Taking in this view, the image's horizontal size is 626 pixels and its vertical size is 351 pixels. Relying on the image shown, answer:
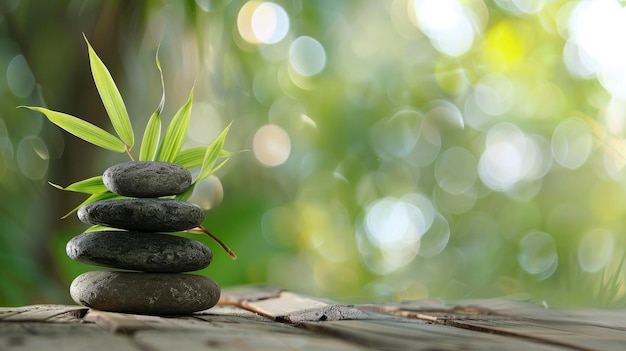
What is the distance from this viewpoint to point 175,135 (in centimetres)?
78

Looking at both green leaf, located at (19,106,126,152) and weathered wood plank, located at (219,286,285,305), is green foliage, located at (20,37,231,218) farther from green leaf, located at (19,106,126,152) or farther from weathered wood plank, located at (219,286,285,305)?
weathered wood plank, located at (219,286,285,305)

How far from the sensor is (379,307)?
0.90 metres

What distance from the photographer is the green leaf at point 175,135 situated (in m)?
0.77

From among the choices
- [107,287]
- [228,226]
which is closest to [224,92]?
[228,226]

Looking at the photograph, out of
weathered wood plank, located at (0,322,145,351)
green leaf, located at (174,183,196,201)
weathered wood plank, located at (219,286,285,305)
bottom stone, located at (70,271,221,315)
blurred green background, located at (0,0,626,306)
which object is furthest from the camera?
A: blurred green background, located at (0,0,626,306)

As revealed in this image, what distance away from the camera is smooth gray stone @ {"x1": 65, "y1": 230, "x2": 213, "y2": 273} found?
680mm

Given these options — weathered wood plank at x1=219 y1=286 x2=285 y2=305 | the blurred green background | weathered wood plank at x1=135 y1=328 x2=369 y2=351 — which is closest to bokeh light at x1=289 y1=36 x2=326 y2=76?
the blurred green background

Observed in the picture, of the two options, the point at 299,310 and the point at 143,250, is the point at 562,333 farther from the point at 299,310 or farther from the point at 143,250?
the point at 143,250

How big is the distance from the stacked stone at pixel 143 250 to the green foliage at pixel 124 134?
0.14 ft

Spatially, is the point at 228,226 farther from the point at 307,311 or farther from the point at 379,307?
the point at 307,311

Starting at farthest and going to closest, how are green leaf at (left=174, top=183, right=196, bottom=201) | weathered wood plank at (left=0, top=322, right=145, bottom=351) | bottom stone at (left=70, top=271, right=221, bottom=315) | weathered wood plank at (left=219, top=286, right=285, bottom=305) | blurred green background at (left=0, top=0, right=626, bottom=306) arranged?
blurred green background at (left=0, top=0, right=626, bottom=306), weathered wood plank at (left=219, top=286, right=285, bottom=305), green leaf at (left=174, top=183, right=196, bottom=201), bottom stone at (left=70, top=271, right=221, bottom=315), weathered wood plank at (left=0, top=322, right=145, bottom=351)

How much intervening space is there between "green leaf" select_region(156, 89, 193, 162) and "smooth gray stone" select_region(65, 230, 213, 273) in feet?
0.41

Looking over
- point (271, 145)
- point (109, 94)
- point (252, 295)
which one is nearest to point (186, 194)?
point (109, 94)

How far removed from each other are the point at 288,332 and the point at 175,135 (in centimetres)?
35
